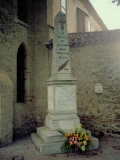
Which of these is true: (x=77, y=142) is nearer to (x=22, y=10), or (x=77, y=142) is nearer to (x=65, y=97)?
(x=65, y=97)

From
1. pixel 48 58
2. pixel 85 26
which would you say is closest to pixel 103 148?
pixel 48 58

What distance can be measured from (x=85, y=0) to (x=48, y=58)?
767cm

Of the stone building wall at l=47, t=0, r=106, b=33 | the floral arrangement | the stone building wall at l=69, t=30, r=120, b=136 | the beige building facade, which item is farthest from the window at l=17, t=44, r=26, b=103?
the floral arrangement

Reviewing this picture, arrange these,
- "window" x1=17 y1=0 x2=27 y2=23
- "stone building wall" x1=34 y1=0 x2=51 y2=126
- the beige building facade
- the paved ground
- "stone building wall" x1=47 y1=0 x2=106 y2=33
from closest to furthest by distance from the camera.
A: the paved ground → the beige building facade → "stone building wall" x1=34 y1=0 x2=51 y2=126 → "window" x1=17 y1=0 x2=27 y2=23 → "stone building wall" x1=47 y1=0 x2=106 y2=33

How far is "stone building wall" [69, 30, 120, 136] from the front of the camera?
359 inches

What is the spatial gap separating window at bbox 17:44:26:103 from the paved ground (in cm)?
264

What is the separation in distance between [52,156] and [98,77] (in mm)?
4558

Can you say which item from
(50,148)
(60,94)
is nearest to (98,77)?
(60,94)

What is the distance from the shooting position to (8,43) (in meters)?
8.81

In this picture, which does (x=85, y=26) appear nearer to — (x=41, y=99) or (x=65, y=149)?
(x=41, y=99)

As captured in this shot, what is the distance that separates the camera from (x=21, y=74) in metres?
10.1

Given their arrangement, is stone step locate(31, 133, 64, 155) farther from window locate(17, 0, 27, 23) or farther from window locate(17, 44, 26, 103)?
window locate(17, 0, 27, 23)

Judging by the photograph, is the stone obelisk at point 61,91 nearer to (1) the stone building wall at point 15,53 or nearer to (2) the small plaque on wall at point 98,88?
(1) the stone building wall at point 15,53

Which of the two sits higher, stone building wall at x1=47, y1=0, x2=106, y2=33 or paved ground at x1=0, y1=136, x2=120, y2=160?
stone building wall at x1=47, y1=0, x2=106, y2=33
